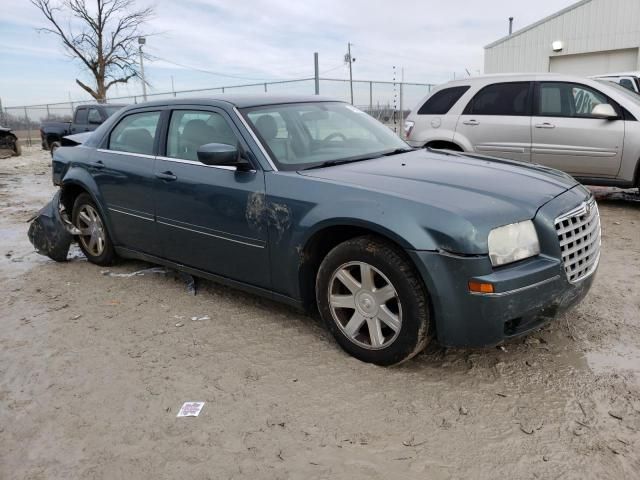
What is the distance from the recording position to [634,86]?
10.7 metres

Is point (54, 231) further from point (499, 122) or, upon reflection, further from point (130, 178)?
point (499, 122)

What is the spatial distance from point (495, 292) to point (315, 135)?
1919 mm

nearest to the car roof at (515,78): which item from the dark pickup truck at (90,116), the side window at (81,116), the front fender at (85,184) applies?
the front fender at (85,184)

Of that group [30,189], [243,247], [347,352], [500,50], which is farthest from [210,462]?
[500,50]

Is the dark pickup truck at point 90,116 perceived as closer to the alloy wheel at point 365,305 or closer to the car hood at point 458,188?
the car hood at point 458,188

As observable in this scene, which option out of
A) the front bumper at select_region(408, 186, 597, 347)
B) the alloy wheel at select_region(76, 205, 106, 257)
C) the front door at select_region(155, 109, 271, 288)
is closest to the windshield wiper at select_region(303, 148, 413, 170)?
the front door at select_region(155, 109, 271, 288)

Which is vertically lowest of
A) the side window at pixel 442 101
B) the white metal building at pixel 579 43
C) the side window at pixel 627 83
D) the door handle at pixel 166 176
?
the door handle at pixel 166 176

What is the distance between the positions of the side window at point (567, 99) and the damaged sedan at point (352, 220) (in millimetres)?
3787

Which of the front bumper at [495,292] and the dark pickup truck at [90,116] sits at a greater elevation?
the dark pickup truck at [90,116]

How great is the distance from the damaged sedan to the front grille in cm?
1

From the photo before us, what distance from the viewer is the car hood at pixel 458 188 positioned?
9.27 ft

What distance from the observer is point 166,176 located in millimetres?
4309


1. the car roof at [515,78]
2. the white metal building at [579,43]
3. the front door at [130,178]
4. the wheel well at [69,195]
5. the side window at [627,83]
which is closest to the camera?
the front door at [130,178]

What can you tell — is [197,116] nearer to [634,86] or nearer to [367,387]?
[367,387]
